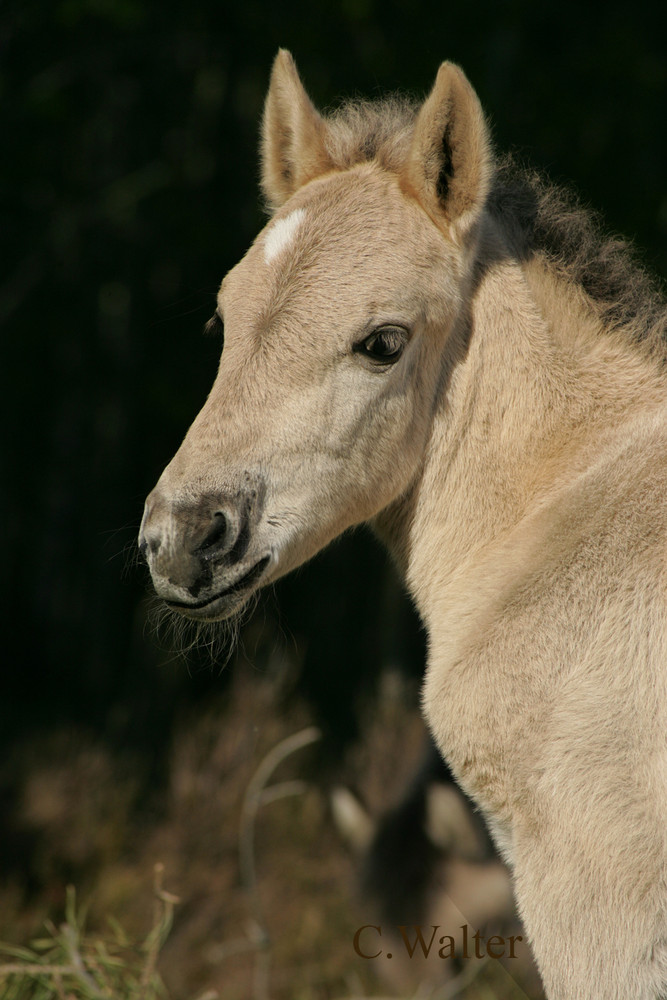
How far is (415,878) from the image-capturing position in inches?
220

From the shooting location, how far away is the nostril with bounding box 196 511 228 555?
8.69ft

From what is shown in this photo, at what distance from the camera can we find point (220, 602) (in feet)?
9.05

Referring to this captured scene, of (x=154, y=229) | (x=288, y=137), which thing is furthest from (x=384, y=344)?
(x=154, y=229)

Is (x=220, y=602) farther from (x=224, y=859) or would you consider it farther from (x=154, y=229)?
(x=154, y=229)

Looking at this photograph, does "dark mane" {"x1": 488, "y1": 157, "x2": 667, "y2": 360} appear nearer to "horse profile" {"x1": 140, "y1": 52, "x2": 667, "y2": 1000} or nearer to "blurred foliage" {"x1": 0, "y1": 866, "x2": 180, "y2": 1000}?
"horse profile" {"x1": 140, "y1": 52, "x2": 667, "y2": 1000}

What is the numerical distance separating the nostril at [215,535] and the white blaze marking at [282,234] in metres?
0.92

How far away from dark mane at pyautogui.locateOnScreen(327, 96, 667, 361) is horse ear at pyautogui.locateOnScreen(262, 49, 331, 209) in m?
0.07

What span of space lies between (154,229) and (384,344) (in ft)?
28.5

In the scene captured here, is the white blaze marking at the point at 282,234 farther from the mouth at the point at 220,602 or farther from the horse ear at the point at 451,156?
the mouth at the point at 220,602

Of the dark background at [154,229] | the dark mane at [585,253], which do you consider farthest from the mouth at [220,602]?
the dark background at [154,229]

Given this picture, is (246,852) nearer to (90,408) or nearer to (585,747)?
(585,747)

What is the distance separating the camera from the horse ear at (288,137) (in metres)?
3.42

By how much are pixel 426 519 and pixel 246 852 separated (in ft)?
6.45

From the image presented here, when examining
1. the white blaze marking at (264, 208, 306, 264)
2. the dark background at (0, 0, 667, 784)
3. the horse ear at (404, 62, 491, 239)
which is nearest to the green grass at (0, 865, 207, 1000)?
the white blaze marking at (264, 208, 306, 264)
